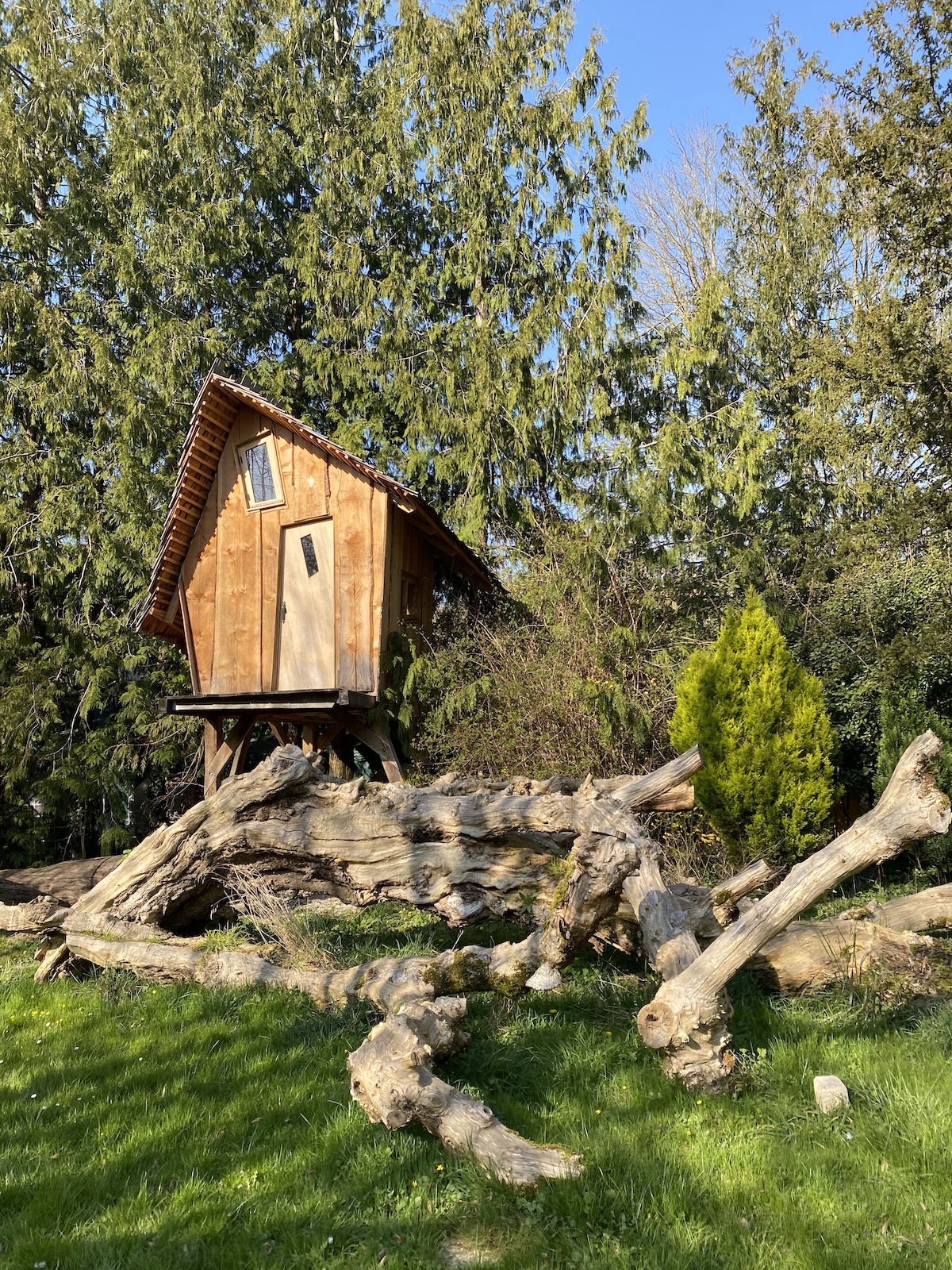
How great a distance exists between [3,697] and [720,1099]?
1507cm

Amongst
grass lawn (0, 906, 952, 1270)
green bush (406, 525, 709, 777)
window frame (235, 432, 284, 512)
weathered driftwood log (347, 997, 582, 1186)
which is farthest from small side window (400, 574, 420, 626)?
weathered driftwood log (347, 997, 582, 1186)

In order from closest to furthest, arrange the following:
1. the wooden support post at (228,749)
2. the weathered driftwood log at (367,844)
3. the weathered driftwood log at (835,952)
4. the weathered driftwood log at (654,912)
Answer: the weathered driftwood log at (654,912) < the weathered driftwood log at (835,952) < the weathered driftwood log at (367,844) < the wooden support post at (228,749)

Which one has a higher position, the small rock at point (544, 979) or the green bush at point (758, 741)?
the green bush at point (758, 741)

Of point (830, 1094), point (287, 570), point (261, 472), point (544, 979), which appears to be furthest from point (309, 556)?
point (830, 1094)

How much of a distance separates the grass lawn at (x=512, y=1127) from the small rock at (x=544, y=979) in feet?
1.14

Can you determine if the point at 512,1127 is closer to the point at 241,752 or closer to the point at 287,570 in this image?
the point at 287,570

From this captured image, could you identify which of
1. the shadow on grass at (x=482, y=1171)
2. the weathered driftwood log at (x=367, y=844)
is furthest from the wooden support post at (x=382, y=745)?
the shadow on grass at (x=482, y=1171)

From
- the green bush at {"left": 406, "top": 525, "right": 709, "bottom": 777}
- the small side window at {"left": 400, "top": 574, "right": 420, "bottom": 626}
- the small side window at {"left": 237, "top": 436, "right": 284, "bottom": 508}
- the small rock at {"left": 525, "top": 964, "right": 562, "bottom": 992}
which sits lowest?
the small rock at {"left": 525, "top": 964, "right": 562, "bottom": 992}

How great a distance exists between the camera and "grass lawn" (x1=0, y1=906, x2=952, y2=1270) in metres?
3.33

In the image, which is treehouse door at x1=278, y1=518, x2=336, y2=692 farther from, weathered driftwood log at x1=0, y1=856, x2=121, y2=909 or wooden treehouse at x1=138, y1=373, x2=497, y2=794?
weathered driftwood log at x1=0, y1=856, x2=121, y2=909

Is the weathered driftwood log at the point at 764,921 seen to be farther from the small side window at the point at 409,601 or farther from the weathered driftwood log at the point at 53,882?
the small side window at the point at 409,601

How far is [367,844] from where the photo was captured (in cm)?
655

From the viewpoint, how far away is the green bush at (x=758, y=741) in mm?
9391

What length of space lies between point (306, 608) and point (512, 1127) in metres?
8.83
